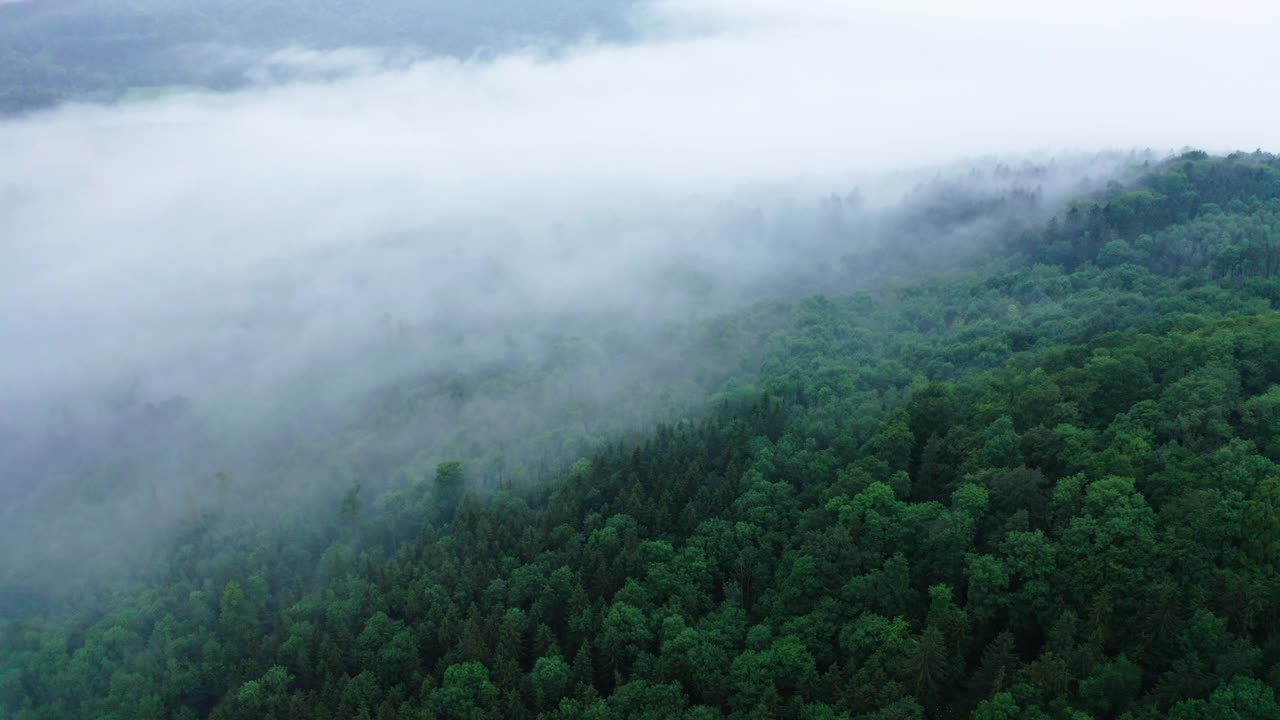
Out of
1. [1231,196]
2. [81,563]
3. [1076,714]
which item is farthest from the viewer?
[1231,196]

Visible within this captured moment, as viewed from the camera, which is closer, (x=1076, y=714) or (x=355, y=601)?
(x=1076, y=714)

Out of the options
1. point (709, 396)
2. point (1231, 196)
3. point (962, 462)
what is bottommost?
point (709, 396)

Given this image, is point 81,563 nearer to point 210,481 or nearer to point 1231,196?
point 210,481

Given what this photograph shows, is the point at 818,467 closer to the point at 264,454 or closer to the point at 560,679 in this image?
the point at 560,679

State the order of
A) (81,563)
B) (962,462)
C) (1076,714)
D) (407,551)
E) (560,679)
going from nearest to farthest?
(1076,714)
(560,679)
(962,462)
(407,551)
(81,563)

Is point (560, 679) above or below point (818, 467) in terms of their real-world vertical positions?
below

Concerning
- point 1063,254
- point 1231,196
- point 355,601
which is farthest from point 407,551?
point 1231,196
